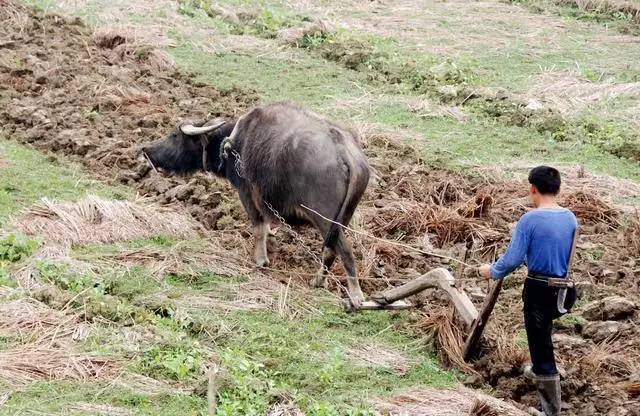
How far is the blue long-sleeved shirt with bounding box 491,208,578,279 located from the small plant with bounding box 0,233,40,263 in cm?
365

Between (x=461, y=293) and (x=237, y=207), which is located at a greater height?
(x=461, y=293)

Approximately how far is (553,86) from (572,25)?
5.21 metres

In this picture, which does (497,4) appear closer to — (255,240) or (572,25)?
(572,25)

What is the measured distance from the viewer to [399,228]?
8398mm

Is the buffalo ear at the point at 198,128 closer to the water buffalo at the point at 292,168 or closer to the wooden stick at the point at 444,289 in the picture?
the water buffalo at the point at 292,168

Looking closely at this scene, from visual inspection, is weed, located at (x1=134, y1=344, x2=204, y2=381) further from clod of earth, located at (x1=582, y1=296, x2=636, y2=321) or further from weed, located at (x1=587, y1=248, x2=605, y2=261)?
weed, located at (x1=587, y1=248, x2=605, y2=261)

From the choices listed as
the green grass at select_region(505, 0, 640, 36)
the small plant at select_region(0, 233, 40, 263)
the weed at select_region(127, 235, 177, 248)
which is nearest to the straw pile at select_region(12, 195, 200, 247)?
the weed at select_region(127, 235, 177, 248)

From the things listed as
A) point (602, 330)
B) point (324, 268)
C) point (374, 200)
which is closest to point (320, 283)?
point (324, 268)

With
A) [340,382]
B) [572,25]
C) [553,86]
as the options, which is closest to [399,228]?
[340,382]

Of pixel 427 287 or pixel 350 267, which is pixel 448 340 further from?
pixel 350 267

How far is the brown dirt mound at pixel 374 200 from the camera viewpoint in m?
6.20

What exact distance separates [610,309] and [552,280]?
1.45 metres

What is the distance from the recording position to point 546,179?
17.4 ft

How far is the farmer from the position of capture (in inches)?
209
